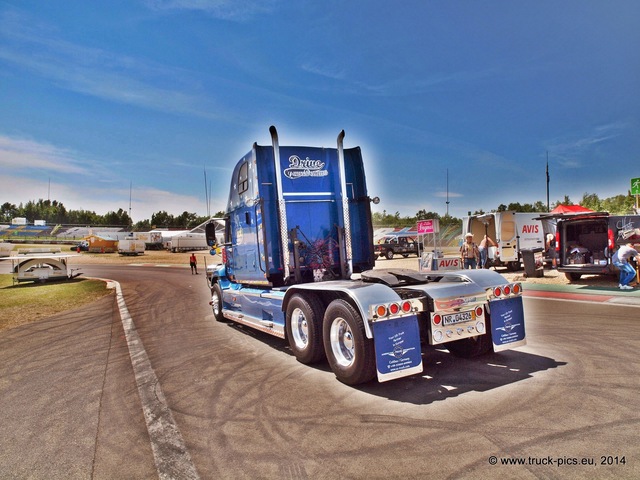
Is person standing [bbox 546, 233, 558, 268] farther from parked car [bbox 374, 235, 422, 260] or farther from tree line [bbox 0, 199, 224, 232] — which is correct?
tree line [bbox 0, 199, 224, 232]

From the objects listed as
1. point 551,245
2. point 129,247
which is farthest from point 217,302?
point 129,247

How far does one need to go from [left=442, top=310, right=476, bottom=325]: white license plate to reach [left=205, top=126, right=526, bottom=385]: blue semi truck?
12 millimetres

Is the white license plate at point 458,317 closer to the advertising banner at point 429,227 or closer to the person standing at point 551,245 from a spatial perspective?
the advertising banner at point 429,227

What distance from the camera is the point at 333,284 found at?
5.48m

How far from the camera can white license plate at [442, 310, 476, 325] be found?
4891mm

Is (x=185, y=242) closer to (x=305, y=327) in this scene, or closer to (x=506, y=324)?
(x=305, y=327)

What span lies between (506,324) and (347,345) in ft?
6.76

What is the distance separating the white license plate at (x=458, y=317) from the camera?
489 cm

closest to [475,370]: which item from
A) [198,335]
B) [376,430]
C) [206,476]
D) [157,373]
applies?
[376,430]

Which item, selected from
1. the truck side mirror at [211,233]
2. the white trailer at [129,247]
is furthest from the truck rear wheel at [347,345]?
the white trailer at [129,247]

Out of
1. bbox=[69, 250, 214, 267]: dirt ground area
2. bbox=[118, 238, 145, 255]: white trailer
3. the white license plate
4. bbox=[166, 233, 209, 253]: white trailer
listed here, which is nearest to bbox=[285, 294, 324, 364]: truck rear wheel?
the white license plate

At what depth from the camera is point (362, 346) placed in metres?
4.53

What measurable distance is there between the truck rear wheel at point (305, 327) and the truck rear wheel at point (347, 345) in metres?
0.33

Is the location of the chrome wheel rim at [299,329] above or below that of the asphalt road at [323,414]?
above
